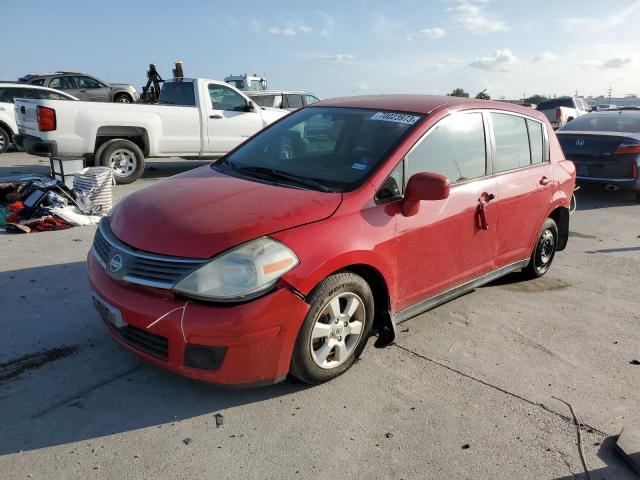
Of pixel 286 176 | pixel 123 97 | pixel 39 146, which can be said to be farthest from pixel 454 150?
pixel 123 97

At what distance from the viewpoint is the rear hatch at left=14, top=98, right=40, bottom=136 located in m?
8.42

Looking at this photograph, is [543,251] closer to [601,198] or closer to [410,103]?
[410,103]

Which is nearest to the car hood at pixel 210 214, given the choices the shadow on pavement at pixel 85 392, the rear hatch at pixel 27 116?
the shadow on pavement at pixel 85 392

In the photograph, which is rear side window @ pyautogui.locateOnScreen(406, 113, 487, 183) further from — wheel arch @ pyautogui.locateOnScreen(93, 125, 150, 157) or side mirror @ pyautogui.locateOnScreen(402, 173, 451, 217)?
wheel arch @ pyautogui.locateOnScreen(93, 125, 150, 157)

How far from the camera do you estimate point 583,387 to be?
336 cm

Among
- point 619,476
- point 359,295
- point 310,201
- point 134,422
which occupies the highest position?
point 310,201

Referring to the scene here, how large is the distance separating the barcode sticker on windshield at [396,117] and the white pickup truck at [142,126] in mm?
5957

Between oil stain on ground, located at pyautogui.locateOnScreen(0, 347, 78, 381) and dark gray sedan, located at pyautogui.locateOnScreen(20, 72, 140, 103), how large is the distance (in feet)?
52.5

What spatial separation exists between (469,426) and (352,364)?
0.82m

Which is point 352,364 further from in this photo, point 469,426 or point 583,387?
point 583,387

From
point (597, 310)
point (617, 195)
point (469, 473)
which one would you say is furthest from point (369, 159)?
point (617, 195)

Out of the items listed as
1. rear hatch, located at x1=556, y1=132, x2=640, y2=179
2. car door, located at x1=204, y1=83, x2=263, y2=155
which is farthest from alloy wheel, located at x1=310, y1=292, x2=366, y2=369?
car door, located at x1=204, y1=83, x2=263, y2=155

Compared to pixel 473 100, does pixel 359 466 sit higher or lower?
lower

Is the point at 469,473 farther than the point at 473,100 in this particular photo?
No
